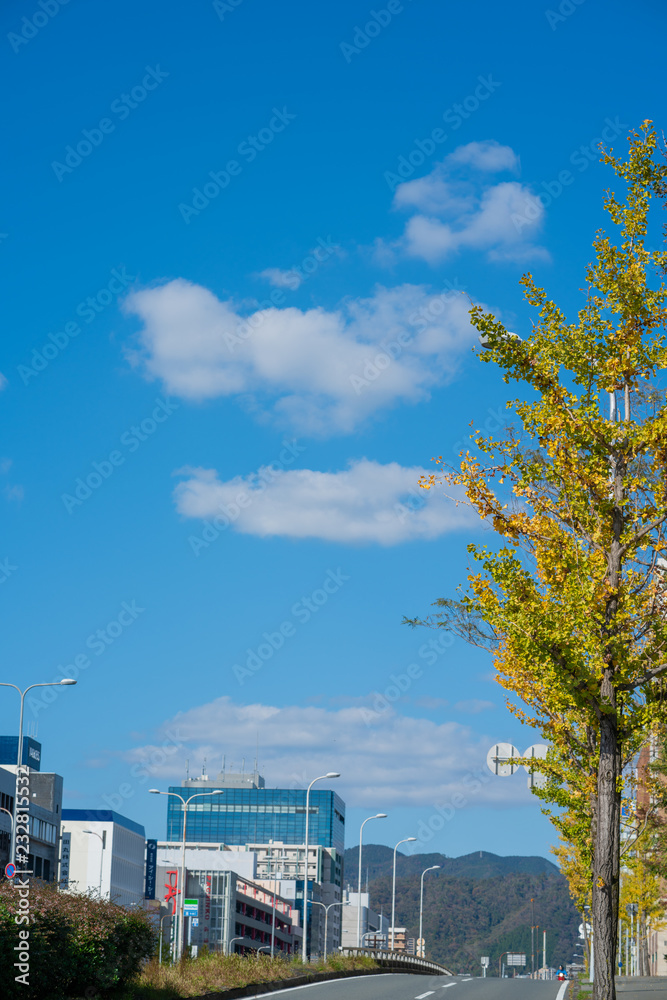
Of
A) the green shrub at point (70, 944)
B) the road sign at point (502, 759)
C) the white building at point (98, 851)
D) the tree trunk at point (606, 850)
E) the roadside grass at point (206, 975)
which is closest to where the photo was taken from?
the green shrub at point (70, 944)

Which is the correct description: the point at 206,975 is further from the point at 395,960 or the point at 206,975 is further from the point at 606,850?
the point at 395,960

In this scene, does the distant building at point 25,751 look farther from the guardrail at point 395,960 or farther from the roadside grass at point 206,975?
the roadside grass at point 206,975

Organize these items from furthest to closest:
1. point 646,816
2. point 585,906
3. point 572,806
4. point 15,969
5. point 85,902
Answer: point 585,906
point 646,816
point 572,806
point 85,902
point 15,969

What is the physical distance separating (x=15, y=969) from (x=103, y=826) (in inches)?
4952

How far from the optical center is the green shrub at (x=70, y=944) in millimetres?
12203

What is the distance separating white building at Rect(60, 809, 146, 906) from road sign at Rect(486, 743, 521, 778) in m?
111

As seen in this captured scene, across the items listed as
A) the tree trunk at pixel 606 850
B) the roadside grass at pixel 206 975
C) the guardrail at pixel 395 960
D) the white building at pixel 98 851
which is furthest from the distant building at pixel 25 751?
the tree trunk at pixel 606 850

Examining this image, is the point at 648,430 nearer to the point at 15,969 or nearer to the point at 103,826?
the point at 15,969

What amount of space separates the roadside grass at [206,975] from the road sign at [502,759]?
638cm

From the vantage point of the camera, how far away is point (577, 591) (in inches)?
558

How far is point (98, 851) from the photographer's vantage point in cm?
12975

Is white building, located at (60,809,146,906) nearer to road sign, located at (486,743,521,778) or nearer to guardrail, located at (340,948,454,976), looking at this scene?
guardrail, located at (340,948,454,976)

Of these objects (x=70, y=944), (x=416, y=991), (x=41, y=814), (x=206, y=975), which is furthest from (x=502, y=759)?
(x=41, y=814)

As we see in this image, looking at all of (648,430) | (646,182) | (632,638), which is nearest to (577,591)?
(632,638)
